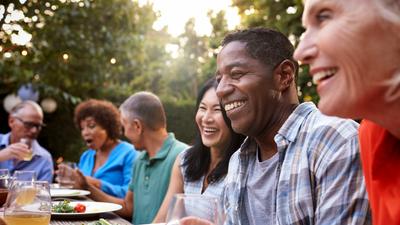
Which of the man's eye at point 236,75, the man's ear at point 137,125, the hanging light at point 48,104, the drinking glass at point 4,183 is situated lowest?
the drinking glass at point 4,183

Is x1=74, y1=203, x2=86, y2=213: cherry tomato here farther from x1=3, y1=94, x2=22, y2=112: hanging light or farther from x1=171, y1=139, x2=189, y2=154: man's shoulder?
x1=3, y1=94, x2=22, y2=112: hanging light

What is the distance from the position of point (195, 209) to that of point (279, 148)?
0.80 meters

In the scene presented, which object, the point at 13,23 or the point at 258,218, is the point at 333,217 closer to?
the point at 258,218

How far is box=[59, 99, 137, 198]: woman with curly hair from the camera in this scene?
5023mm

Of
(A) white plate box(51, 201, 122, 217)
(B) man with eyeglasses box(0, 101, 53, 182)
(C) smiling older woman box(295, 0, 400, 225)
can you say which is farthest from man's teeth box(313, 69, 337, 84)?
(B) man with eyeglasses box(0, 101, 53, 182)

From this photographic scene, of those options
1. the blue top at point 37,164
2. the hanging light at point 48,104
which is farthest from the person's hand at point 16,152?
the hanging light at point 48,104

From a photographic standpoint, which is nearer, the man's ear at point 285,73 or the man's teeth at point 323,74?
the man's teeth at point 323,74

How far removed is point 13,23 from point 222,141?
1836 mm

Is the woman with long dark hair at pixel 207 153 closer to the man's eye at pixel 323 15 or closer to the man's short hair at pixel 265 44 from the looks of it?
the man's short hair at pixel 265 44

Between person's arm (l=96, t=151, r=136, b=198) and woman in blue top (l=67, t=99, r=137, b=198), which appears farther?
woman in blue top (l=67, t=99, r=137, b=198)

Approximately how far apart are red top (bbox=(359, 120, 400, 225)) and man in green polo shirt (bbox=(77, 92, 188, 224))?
3.09 m

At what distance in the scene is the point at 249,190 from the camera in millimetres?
2127

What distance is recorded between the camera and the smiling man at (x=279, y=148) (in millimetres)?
1599

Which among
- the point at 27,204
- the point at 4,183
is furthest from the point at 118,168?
the point at 27,204
